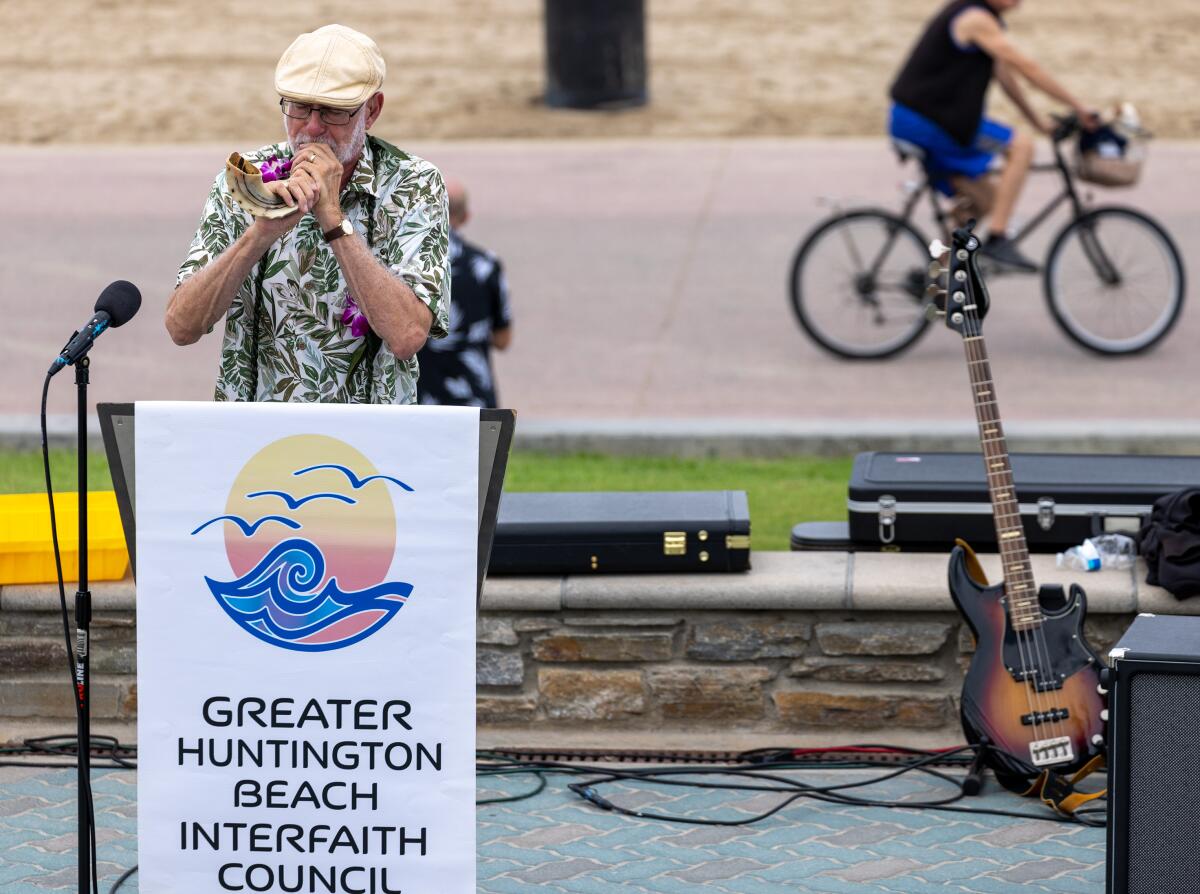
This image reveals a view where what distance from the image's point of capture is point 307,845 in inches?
148

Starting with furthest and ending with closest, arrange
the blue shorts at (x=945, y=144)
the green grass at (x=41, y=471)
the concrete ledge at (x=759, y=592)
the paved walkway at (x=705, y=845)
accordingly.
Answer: the blue shorts at (x=945, y=144), the green grass at (x=41, y=471), the concrete ledge at (x=759, y=592), the paved walkway at (x=705, y=845)

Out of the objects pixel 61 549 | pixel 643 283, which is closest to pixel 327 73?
pixel 61 549

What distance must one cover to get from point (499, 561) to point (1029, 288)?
Answer: 780cm

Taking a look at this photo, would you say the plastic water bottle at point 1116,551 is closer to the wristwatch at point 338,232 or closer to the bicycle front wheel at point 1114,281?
the wristwatch at point 338,232

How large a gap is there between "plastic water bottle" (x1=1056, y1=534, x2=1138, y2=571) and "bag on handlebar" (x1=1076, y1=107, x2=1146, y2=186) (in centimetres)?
513

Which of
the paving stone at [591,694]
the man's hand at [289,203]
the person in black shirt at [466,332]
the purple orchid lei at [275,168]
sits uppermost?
the purple orchid lei at [275,168]

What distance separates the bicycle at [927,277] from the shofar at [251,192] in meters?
7.30

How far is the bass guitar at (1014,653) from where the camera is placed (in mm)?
5305

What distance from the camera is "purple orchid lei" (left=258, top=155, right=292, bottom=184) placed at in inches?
158

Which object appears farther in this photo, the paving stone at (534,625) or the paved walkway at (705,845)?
→ the paving stone at (534,625)

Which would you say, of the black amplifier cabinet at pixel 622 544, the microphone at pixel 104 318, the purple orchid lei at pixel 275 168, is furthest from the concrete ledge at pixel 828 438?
the microphone at pixel 104 318

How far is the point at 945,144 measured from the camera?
1059 cm

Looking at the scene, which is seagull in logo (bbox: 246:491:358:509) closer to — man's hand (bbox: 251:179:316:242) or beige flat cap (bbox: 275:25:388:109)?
man's hand (bbox: 251:179:316:242)

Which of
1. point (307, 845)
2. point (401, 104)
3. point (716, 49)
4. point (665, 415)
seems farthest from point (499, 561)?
point (716, 49)
